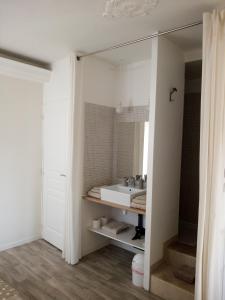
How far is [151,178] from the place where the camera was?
2.35 meters

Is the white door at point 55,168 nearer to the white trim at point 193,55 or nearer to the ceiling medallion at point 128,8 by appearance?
the ceiling medallion at point 128,8

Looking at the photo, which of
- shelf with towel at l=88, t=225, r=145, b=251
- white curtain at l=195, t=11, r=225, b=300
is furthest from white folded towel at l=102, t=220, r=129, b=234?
white curtain at l=195, t=11, r=225, b=300

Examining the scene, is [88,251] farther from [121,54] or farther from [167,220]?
[121,54]

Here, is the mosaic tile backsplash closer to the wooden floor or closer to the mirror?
the mirror

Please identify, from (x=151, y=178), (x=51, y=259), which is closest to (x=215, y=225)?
(x=151, y=178)

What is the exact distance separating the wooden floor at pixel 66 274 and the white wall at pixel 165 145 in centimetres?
50

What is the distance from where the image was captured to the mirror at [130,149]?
3059 mm

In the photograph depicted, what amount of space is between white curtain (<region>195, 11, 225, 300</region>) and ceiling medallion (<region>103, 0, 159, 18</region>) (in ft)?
1.42

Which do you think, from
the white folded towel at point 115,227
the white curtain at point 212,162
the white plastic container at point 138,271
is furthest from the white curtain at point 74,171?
the white curtain at point 212,162

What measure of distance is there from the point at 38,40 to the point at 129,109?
1.36 meters

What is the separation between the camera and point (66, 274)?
269cm

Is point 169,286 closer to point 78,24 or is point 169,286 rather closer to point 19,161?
point 19,161

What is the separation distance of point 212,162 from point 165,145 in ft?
2.43

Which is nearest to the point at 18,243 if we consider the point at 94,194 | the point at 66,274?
the point at 66,274
